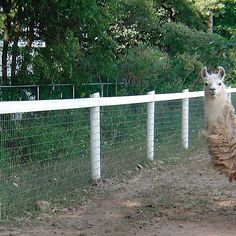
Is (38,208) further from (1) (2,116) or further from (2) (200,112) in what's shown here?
(2) (200,112)

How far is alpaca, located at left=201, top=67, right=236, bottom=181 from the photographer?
7.46 m

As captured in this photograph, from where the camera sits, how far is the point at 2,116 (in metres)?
8.57

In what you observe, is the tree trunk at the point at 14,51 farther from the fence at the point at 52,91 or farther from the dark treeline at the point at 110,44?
the fence at the point at 52,91

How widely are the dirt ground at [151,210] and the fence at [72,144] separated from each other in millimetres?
422

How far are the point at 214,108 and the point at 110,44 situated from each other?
655 cm

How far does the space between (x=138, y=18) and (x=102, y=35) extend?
12.9 feet

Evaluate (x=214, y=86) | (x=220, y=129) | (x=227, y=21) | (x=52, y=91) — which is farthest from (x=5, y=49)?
(x=227, y=21)

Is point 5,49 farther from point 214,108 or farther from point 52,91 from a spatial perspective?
point 214,108

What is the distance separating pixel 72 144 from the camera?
30.8 feet

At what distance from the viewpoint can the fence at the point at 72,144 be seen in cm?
782

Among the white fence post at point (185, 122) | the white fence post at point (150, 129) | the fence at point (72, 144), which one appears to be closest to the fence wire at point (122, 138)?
the fence at point (72, 144)

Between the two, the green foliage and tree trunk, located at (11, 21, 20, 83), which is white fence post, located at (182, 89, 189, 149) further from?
the green foliage

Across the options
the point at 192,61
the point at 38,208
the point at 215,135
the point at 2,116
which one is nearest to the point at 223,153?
the point at 215,135

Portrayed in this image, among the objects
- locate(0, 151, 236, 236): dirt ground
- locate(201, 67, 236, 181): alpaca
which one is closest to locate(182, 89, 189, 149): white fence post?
locate(0, 151, 236, 236): dirt ground
